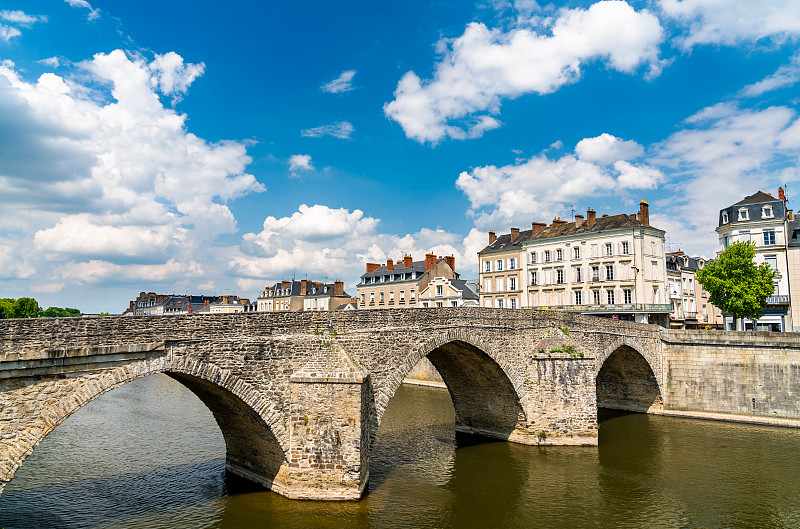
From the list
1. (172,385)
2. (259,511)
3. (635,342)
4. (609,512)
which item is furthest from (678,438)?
(172,385)

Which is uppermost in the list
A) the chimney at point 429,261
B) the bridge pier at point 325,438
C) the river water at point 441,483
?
the chimney at point 429,261

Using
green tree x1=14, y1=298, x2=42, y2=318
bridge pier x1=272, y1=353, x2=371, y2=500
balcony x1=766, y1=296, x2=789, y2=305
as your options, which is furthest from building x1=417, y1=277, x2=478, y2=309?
green tree x1=14, y1=298, x2=42, y2=318

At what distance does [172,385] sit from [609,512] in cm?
3312

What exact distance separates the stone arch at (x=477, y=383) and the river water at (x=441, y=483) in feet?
3.24

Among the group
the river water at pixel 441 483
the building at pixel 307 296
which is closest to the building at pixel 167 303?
the building at pixel 307 296

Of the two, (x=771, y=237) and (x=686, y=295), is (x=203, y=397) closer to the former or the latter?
(x=771, y=237)

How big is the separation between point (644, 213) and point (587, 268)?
230 inches

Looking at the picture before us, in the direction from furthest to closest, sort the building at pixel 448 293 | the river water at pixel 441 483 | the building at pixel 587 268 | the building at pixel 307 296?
the building at pixel 307 296, the building at pixel 448 293, the building at pixel 587 268, the river water at pixel 441 483

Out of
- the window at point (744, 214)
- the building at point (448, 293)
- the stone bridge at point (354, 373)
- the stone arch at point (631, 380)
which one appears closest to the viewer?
the stone bridge at point (354, 373)

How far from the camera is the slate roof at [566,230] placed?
1487 inches

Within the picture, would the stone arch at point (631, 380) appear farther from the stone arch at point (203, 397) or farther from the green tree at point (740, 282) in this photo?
the stone arch at point (203, 397)

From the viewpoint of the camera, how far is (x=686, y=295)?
45.6 meters

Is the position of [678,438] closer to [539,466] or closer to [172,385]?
[539,466]

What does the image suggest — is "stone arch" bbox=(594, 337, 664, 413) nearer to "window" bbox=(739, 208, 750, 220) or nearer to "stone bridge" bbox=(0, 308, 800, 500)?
"stone bridge" bbox=(0, 308, 800, 500)
